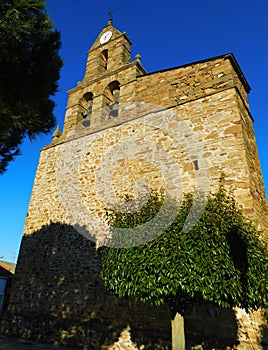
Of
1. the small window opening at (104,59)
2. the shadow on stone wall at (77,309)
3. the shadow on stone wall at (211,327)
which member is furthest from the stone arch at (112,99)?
the shadow on stone wall at (211,327)

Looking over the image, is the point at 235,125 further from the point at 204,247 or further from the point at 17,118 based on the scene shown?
the point at 17,118

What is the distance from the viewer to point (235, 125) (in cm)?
607

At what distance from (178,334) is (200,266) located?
1.13m

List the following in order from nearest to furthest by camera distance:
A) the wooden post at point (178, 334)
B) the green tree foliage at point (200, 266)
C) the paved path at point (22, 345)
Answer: the green tree foliage at point (200, 266) < the wooden post at point (178, 334) < the paved path at point (22, 345)

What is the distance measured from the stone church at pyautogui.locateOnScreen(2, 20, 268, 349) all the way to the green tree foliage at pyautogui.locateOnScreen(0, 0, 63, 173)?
334 cm

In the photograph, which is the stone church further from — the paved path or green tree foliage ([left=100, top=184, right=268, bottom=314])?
green tree foliage ([left=100, top=184, right=268, bottom=314])

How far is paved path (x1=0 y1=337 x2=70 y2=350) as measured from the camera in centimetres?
604

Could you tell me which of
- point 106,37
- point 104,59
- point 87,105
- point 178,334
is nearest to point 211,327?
point 178,334

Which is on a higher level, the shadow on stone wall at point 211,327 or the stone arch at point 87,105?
the stone arch at point 87,105

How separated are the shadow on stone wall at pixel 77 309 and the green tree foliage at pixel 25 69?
387cm

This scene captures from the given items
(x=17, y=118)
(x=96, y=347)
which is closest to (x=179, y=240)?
(x=17, y=118)

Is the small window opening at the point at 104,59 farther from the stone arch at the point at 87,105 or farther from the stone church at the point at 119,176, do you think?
the stone arch at the point at 87,105

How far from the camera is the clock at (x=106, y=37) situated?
10.6 meters

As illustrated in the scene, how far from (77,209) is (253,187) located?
16.3 feet
